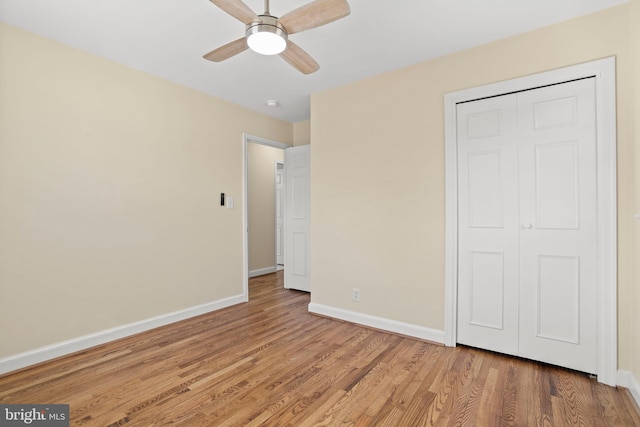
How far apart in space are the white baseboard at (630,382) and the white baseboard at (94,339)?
3612 millimetres

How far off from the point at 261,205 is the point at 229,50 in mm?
3847

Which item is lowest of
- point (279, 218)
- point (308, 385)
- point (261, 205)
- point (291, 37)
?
point (308, 385)

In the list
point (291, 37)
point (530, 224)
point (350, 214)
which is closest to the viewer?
point (530, 224)

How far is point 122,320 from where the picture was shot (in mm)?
2914

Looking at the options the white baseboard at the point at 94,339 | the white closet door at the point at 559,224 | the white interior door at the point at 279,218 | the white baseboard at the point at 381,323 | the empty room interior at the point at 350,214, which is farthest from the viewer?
the white interior door at the point at 279,218

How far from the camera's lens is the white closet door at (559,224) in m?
2.16

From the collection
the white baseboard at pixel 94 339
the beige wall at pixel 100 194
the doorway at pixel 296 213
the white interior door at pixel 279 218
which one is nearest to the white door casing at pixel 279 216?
the white interior door at pixel 279 218

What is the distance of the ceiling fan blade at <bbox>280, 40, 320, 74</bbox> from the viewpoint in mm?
2025

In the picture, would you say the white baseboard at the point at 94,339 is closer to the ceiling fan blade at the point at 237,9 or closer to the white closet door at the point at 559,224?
the ceiling fan blade at the point at 237,9

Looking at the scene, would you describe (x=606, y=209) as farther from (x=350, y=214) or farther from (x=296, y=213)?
(x=296, y=213)

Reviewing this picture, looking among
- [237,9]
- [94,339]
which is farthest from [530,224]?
[94,339]

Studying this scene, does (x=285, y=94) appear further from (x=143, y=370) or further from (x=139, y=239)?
(x=143, y=370)

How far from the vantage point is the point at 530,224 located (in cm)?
237

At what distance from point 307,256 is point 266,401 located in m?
2.60
